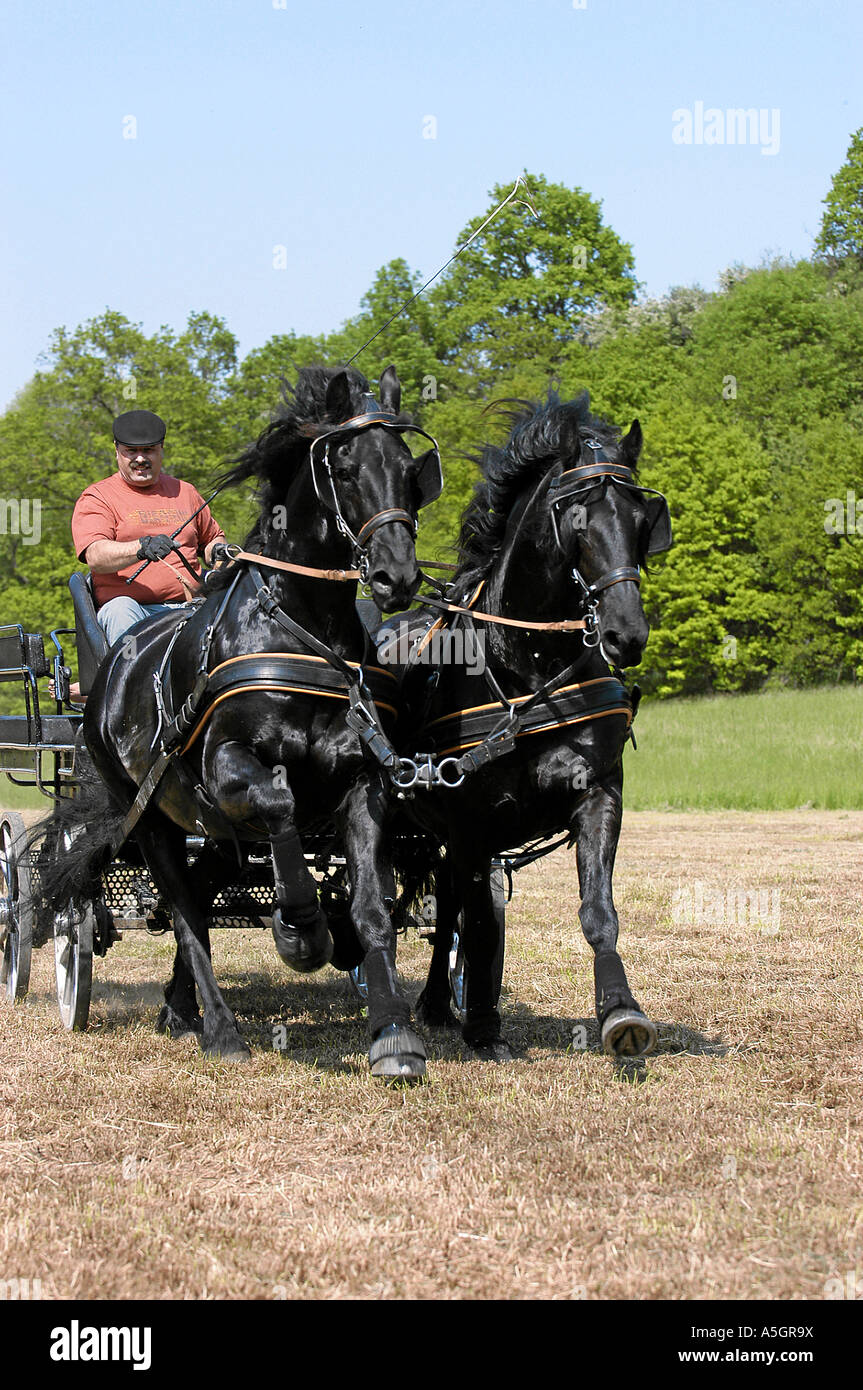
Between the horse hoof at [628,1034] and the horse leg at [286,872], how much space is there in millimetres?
942

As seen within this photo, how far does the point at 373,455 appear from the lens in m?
4.48

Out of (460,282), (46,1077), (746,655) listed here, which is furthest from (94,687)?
(460,282)

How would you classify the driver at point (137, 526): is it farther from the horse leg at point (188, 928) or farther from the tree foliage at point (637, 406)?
the tree foliage at point (637, 406)

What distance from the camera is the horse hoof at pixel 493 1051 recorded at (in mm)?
5152

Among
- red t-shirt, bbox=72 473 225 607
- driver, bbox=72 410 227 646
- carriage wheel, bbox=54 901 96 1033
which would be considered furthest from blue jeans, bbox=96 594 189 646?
carriage wheel, bbox=54 901 96 1033

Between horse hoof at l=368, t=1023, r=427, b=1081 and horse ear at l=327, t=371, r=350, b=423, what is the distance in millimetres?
1991

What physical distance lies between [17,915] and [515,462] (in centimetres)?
342

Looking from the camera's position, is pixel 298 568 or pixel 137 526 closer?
pixel 298 568

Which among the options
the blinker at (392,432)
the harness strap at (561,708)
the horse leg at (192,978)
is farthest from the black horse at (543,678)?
the horse leg at (192,978)

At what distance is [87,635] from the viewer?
6352 millimetres

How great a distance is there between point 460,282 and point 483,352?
6.12 m

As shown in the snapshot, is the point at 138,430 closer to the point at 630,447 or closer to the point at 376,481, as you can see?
the point at 376,481

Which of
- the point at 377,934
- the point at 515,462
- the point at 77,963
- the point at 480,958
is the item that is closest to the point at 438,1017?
the point at 480,958

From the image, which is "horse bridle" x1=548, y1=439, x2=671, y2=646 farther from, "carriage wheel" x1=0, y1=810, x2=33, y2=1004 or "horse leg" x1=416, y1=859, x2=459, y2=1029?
"carriage wheel" x1=0, y1=810, x2=33, y2=1004
